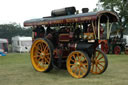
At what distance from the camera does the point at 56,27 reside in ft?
28.4

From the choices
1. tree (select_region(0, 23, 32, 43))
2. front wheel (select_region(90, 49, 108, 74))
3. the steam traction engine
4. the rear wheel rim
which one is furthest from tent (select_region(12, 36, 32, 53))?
front wheel (select_region(90, 49, 108, 74))

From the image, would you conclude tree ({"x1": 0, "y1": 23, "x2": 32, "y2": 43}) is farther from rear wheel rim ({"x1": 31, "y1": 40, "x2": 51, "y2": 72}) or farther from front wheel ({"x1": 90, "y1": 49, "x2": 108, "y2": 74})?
front wheel ({"x1": 90, "y1": 49, "x2": 108, "y2": 74})

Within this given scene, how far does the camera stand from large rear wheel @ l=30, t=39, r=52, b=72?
773cm

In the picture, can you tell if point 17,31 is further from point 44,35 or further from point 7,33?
point 44,35

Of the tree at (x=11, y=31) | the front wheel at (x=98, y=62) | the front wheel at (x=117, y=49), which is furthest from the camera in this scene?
the tree at (x=11, y=31)

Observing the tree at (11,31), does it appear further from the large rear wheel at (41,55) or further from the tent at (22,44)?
the large rear wheel at (41,55)

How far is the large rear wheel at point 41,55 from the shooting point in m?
7.73

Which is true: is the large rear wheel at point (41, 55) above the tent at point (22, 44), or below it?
above

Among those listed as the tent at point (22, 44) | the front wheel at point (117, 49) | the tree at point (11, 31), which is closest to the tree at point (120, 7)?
the front wheel at point (117, 49)

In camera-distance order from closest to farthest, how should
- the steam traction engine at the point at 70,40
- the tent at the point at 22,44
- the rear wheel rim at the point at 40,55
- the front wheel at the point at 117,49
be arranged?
1. the steam traction engine at the point at 70,40
2. the rear wheel rim at the point at 40,55
3. the front wheel at the point at 117,49
4. the tent at the point at 22,44

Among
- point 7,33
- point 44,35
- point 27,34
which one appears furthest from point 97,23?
point 27,34

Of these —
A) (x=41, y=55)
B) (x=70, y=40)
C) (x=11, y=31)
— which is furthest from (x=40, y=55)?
(x=11, y=31)

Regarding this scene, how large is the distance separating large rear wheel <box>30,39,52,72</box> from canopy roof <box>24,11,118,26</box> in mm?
724

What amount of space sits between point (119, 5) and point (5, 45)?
1427 cm
